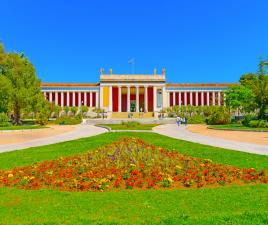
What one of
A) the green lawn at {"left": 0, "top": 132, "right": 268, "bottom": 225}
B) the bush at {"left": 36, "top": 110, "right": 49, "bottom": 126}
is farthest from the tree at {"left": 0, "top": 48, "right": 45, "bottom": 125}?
the green lawn at {"left": 0, "top": 132, "right": 268, "bottom": 225}

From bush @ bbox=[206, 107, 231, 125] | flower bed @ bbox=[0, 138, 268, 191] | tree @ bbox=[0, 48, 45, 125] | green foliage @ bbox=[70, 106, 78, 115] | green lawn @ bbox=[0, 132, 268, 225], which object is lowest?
green lawn @ bbox=[0, 132, 268, 225]

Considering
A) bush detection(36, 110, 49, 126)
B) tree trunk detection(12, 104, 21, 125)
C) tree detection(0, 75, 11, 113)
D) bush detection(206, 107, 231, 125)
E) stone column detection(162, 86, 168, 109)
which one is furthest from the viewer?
stone column detection(162, 86, 168, 109)

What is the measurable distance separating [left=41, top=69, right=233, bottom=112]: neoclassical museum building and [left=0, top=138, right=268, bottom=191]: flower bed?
7632cm

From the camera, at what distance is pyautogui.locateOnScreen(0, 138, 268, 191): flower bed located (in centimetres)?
801

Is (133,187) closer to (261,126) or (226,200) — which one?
(226,200)

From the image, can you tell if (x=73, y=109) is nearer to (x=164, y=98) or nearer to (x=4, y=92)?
(x=164, y=98)

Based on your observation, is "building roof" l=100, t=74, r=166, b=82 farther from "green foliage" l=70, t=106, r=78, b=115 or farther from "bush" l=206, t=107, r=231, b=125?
"bush" l=206, t=107, r=231, b=125

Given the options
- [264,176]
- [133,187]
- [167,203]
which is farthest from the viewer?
[264,176]

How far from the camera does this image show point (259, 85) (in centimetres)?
4081

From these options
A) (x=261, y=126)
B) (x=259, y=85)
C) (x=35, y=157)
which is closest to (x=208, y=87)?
(x=259, y=85)

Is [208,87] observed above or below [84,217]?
above

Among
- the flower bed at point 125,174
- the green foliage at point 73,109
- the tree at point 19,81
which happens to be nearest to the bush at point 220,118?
the tree at point 19,81

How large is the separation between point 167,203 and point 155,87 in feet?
271

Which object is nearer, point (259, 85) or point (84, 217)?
point (84, 217)
